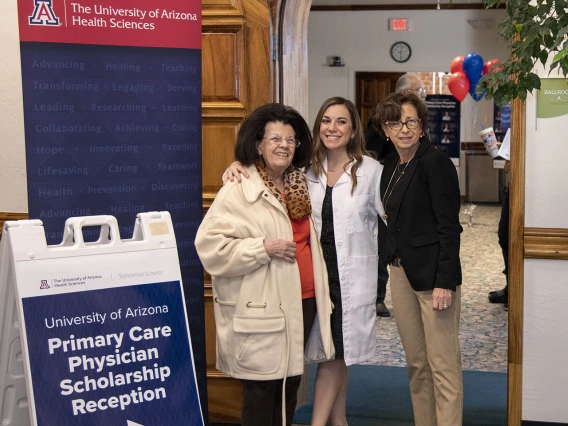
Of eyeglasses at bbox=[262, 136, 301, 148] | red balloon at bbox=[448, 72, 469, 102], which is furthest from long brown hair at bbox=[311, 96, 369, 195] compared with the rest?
red balloon at bbox=[448, 72, 469, 102]

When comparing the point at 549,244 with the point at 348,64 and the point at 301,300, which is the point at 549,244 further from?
the point at 348,64

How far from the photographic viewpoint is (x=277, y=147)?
306 cm

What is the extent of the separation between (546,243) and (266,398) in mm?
1483

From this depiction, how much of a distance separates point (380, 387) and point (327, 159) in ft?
5.69

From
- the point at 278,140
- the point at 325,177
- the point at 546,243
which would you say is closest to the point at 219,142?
the point at 325,177

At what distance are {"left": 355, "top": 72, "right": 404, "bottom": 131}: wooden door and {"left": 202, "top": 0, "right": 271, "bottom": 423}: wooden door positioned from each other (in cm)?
1055

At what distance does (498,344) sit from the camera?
5602mm

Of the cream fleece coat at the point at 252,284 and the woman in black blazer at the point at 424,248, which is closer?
the cream fleece coat at the point at 252,284

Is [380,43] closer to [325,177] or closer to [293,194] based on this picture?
[325,177]

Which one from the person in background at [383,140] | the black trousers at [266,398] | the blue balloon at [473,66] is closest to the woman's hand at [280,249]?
the black trousers at [266,398]

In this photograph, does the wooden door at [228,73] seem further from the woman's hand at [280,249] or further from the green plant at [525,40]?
the green plant at [525,40]

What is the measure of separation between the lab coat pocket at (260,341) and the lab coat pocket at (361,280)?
1.62ft

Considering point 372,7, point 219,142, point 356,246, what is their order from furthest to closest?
point 372,7 < point 219,142 < point 356,246

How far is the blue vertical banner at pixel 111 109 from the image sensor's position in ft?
10.3
